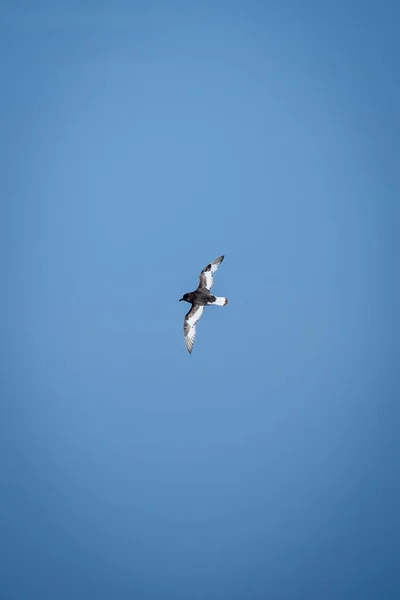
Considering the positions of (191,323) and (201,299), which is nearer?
(201,299)

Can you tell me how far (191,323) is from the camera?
8.32 metres

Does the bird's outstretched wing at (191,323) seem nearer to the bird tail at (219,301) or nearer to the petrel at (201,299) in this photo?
the petrel at (201,299)

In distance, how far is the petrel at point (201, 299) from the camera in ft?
26.3

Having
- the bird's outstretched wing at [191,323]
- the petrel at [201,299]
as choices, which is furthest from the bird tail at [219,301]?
the bird's outstretched wing at [191,323]

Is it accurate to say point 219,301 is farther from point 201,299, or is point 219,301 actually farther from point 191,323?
point 191,323

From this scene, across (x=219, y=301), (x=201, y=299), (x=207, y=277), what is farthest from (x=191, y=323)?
(x=207, y=277)

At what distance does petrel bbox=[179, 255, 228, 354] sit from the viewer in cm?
802

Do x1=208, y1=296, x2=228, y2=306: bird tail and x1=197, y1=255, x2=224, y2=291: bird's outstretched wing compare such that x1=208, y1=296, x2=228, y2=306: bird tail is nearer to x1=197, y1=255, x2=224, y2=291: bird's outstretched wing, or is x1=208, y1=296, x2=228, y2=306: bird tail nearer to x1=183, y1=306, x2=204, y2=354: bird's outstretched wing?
x1=197, y1=255, x2=224, y2=291: bird's outstretched wing

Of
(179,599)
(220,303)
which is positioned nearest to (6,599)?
(179,599)

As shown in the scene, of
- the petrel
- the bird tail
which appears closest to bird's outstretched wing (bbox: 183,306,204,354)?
the petrel

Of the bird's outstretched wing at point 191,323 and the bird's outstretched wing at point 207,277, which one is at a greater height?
the bird's outstretched wing at point 207,277

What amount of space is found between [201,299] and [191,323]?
0.48 meters

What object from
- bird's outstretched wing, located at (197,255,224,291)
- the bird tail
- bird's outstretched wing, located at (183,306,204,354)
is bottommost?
bird's outstretched wing, located at (183,306,204,354)

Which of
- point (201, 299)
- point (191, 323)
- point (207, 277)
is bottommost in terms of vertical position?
point (191, 323)
